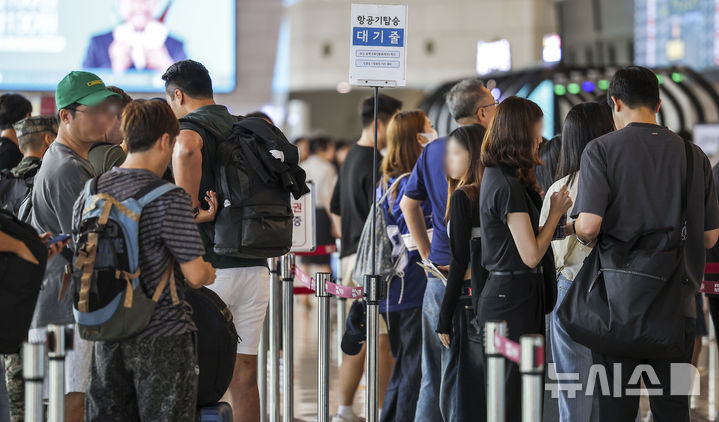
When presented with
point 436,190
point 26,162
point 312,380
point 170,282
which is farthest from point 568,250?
point 312,380

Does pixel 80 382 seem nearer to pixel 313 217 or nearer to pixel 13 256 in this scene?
pixel 13 256

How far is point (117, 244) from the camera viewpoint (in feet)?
10.8

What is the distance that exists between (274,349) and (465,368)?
130cm

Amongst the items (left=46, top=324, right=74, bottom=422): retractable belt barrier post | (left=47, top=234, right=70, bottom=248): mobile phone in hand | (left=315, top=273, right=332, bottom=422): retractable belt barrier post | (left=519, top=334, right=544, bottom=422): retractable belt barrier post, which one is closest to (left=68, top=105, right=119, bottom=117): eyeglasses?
(left=47, top=234, right=70, bottom=248): mobile phone in hand

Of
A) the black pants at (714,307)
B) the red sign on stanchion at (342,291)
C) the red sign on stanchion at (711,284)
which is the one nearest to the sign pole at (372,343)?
the red sign on stanchion at (342,291)

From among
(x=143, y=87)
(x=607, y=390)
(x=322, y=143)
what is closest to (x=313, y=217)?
(x=607, y=390)

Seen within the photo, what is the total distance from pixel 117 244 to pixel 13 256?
1.84ft

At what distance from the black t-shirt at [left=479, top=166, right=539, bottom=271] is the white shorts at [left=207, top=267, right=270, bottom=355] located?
109 cm

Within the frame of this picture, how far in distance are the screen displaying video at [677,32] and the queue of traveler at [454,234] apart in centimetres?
1583

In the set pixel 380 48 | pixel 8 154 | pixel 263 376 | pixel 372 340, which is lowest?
pixel 263 376

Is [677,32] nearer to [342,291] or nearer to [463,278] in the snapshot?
[342,291]

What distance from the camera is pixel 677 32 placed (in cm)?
2034

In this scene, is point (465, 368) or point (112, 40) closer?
point (465, 368)

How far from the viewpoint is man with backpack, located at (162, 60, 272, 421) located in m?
4.51
